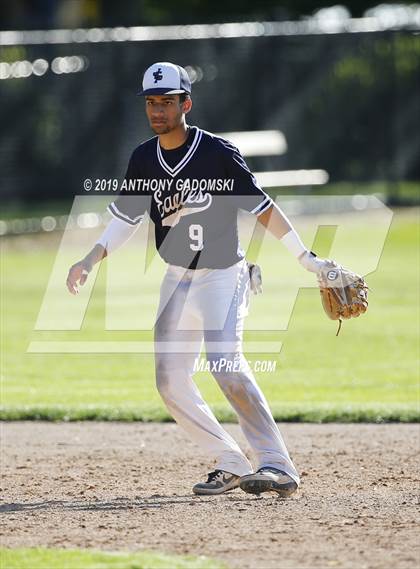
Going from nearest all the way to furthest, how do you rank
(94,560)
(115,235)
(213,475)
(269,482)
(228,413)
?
(94,560)
(269,482)
(213,475)
(115,235)
(228,413)

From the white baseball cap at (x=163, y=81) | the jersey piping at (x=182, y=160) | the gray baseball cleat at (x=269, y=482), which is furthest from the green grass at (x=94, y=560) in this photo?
the white baseball cap at (x=163, y=81)

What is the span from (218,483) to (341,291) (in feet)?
4.24

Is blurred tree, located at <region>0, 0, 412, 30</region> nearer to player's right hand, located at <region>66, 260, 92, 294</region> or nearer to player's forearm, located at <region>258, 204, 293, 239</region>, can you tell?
player's forearm, located at <region>258, 204, 293, 239</region>

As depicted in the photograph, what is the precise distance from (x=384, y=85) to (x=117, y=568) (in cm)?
2195

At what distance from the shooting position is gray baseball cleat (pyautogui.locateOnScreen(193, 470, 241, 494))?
7.31 meters

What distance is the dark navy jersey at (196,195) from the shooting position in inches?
281

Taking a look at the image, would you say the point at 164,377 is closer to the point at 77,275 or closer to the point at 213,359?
the point at 213,359

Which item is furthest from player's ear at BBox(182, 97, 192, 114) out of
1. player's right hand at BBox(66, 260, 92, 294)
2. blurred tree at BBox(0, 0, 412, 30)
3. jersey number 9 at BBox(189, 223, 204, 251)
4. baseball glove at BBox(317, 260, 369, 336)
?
blurred tree at BBox(0, 0, 412, 30)

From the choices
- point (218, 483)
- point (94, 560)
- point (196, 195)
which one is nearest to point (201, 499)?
point (218, 483)

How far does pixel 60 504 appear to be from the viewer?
7156mm

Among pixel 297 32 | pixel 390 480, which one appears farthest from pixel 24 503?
pixel 297 32

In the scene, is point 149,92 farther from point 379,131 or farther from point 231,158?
point 379,131

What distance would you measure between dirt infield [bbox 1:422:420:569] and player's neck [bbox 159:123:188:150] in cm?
198

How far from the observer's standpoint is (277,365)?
12469mm
